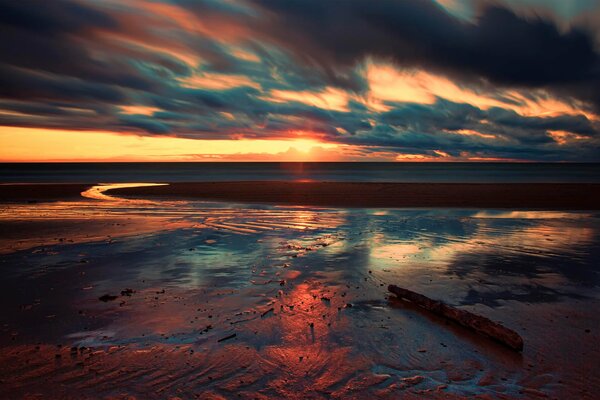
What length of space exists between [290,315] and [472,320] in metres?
3.49

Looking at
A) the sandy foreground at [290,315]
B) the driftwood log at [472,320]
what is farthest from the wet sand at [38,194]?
the driftwood log at [472,320]

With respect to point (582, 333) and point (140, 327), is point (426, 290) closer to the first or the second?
point (582, 333)

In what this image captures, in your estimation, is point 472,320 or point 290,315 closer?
point 472,320

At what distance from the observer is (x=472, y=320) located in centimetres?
729

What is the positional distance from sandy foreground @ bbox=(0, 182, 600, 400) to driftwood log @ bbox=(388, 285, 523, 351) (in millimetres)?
193

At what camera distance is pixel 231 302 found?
8.89 metres

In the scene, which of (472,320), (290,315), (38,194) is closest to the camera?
(472,320)

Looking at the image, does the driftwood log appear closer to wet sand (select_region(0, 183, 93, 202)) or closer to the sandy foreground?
the sandy foreground

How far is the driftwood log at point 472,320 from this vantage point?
6617 millimetres

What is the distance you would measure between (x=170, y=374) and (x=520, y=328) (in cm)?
636

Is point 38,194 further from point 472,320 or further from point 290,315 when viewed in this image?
point 472,320

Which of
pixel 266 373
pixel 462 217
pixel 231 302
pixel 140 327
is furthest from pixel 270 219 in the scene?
pixel 266 373

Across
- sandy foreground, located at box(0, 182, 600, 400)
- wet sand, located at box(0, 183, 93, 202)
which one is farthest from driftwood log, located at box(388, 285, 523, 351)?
wet sand, located at box(0, 183, 93, 202)

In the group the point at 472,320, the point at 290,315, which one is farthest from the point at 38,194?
the point at 472,320
